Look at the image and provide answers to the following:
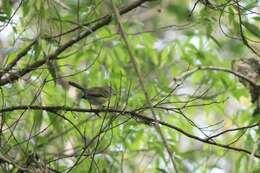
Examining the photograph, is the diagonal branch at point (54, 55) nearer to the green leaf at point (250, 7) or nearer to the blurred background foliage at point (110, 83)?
the blurred background foliage at point (110, 83)

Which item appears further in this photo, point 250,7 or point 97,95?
point 97,95

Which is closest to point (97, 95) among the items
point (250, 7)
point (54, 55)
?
point (54, 55)

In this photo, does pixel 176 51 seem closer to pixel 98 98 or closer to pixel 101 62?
pixel 101 62

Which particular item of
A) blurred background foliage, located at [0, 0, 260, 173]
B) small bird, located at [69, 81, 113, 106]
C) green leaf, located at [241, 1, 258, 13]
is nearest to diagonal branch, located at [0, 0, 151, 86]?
blurred background foliage, located at [0, 0, 260, 173]

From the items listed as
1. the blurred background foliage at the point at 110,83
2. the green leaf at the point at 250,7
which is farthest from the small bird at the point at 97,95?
the green leaf at the point at 250,7

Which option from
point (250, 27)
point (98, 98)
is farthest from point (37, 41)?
point (250, 27)

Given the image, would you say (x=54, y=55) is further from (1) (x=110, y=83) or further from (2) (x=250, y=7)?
(2) (x=250, y=7)

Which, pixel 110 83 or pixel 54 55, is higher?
pixel 54 55

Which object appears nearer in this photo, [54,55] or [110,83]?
[110,83]

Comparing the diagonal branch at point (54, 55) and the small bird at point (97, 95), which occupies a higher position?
the diagonal branch at point (54, 55)

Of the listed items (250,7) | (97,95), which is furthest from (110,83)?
(250,7)

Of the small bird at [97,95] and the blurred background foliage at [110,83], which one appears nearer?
the blurred background foliage at [110,83]

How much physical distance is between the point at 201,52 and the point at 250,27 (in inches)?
38.1

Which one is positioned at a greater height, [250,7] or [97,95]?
[250,7]
